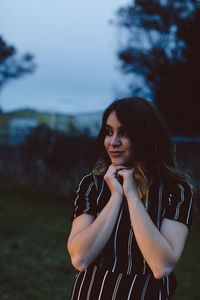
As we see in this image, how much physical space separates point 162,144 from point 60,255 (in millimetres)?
5575

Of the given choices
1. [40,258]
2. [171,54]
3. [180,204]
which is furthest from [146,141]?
[171,54]

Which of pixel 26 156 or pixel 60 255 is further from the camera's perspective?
pixel 26 156

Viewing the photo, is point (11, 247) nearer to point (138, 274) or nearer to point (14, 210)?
point (14, 210)

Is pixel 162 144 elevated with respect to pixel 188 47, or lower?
lower

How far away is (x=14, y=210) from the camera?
1164 cm

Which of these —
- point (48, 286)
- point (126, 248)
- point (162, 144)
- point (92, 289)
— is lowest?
point (48, 286)

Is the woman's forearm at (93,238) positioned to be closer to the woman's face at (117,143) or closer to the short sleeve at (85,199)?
the short sleeve at (85,199)

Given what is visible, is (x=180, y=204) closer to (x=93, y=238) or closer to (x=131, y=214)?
(x=131, y=214)

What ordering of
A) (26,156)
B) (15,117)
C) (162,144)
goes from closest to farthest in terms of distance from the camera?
1. (162,144)
2. (26,156)
3. (15,117)

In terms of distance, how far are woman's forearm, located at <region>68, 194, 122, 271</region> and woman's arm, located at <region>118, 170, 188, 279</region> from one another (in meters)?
0.08

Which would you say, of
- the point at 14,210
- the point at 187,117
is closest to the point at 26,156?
the point at 14,210

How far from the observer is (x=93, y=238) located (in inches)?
80.3

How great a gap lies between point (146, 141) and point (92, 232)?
0.43m

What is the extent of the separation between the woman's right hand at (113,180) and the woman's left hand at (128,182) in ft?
0.06
